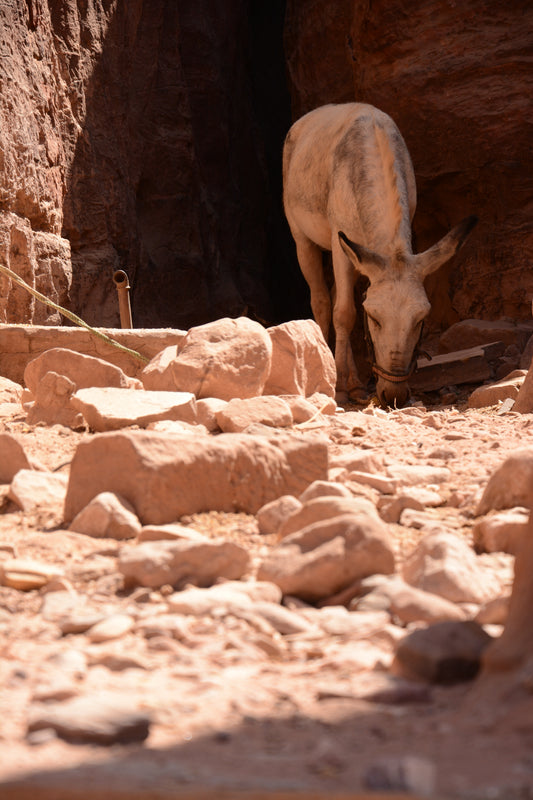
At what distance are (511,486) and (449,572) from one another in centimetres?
90

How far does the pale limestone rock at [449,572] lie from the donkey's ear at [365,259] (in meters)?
5.64

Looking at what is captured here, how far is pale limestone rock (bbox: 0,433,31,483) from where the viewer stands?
3.54m

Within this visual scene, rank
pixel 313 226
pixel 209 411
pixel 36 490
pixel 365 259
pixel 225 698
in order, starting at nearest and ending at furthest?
pixel 225 698
pixel 36 490
pixel 209 411
pixel 365 259
pixel 313 226

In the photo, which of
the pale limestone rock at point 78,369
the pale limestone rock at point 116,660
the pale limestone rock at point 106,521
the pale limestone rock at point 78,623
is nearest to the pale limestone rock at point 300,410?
the pale limestone rock at point 78,369

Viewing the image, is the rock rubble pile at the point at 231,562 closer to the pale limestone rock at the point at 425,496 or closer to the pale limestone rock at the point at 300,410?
the pale limestone rock at the point at 425,496

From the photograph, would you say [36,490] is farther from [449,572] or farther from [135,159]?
[135,159]

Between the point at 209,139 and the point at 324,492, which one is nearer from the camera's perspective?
the point at 324,492

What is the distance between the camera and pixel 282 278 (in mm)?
17672

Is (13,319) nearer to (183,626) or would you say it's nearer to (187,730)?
(183,626)

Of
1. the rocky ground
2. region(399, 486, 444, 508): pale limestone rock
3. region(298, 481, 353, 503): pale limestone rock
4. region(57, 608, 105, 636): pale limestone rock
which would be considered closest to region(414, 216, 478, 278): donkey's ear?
region(399, 486, 444, 508): pale limestone rock

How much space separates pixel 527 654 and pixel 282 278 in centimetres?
1623

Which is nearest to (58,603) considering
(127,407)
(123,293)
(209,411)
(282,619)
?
(282,619)

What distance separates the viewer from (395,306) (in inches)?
302

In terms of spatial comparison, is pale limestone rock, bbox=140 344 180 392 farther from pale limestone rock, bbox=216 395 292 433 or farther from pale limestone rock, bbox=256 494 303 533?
pale limestone rock, bbox=256 494 303 533
